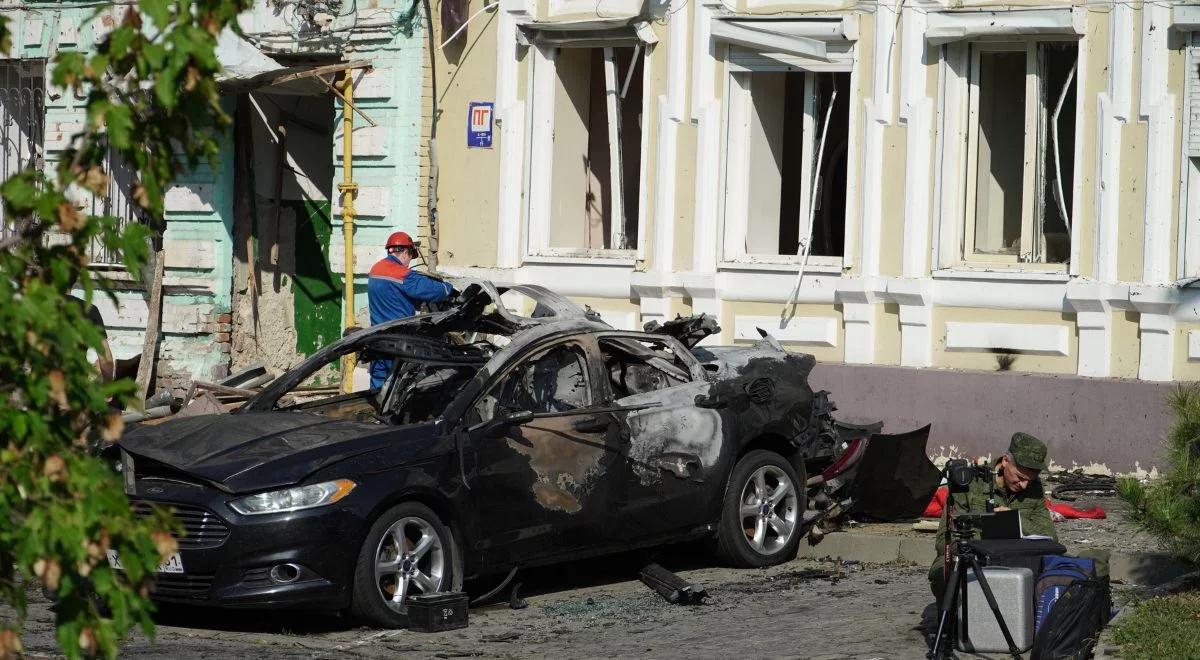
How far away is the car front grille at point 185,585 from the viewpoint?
8203 millimetres

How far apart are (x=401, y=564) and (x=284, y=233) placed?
9.35m

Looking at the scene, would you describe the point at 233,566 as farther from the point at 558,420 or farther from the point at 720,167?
the point at 720,167

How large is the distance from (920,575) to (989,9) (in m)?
5.06

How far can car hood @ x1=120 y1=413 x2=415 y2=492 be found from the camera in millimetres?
8312

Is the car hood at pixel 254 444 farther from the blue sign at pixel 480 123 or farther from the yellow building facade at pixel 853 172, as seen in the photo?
the blue sign at pixel 480 123

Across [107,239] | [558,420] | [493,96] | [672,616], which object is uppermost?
[493,96]

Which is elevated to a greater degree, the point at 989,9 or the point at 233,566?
the point at 989,9

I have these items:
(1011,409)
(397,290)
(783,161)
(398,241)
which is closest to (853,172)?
(783,161)

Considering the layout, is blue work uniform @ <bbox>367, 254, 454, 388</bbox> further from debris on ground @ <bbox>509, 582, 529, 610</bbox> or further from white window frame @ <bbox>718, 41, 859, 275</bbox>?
debris on ground @ <bbox>509, 582, 529, 610</bbox>

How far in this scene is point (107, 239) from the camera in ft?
13.6

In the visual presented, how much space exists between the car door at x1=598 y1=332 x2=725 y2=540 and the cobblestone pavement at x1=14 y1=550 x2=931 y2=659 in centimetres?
49

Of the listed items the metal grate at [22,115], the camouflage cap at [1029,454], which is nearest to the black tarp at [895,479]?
the camouflage cap at [1029,454]

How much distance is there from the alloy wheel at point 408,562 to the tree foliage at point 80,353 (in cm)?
428

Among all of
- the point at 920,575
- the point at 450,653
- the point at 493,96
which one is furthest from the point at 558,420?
the point at 493,96
